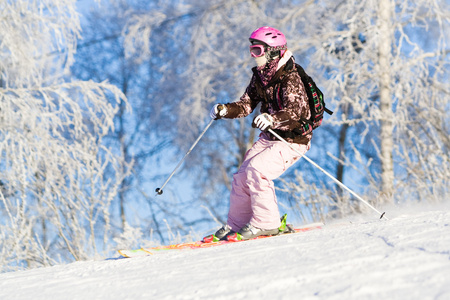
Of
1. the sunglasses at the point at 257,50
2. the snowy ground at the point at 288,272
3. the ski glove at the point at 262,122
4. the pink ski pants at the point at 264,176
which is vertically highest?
the sunglasses at the point at 257,50

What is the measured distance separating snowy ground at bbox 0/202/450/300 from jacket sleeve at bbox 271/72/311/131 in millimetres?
881

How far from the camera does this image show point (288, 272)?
1945mm

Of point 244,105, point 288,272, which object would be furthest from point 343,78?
point 288,272

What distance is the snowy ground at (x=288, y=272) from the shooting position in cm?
168

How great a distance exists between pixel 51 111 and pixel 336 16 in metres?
4.56

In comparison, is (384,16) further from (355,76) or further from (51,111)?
(51,111)

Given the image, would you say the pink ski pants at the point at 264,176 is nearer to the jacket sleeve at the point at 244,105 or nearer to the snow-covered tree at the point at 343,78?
the jacket sleeve at the point at 244,105

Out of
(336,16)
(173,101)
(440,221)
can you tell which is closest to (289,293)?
(440,221)

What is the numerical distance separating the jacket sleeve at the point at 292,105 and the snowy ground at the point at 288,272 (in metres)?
0.88

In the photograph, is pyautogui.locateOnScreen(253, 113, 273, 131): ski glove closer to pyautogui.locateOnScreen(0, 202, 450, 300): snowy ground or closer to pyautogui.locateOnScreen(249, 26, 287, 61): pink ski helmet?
pyautogui.locateOnScreen(249, 26, 287, 61): pink ski helmet

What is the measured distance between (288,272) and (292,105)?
167 centimetres

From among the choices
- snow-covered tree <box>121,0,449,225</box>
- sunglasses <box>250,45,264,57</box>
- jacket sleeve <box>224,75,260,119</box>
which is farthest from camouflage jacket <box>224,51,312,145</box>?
snow-covered tree <box>121,0,449,225</box>

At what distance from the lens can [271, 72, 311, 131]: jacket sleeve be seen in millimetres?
3379

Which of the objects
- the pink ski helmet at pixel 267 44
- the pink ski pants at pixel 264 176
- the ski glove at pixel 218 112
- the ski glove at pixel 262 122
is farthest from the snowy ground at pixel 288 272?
the pink ski helmet at pixel 267 44
